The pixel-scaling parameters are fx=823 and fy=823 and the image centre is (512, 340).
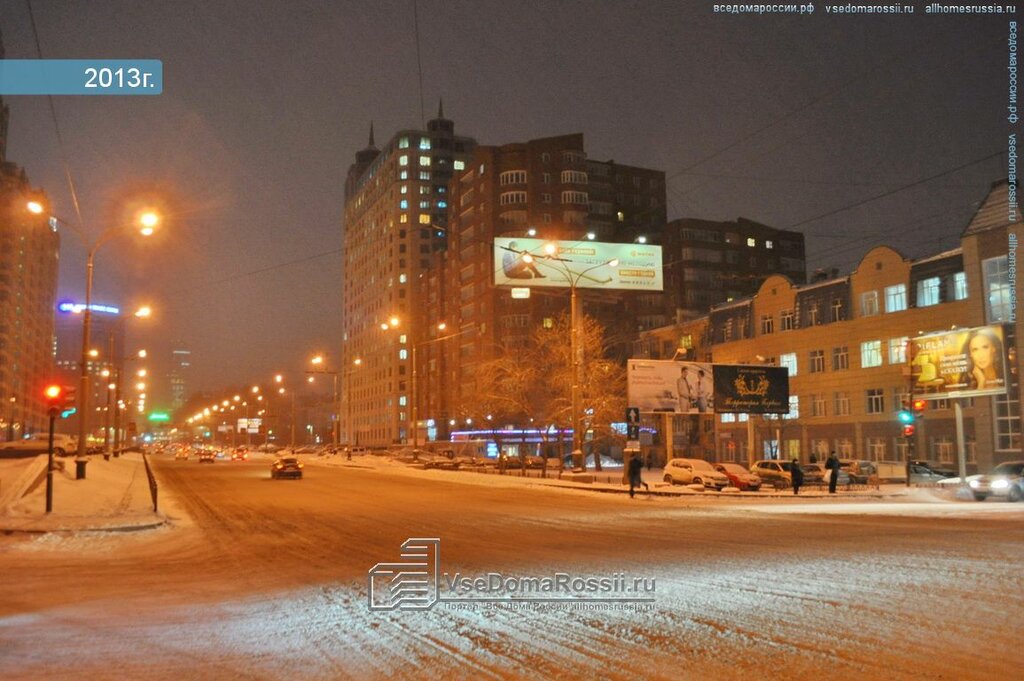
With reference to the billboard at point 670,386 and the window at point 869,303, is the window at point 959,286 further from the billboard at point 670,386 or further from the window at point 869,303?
the billboard at point 670,386

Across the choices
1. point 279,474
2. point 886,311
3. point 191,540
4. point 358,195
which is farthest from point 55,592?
point 358,195

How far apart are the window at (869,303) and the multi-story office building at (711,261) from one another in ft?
161

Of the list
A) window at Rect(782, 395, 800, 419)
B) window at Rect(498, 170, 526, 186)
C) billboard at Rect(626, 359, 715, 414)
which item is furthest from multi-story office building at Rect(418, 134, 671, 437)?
billboard at Rect(626, 359, 715, 414)

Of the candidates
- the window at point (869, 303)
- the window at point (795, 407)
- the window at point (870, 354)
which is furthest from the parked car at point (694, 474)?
the window at point (795, 407)

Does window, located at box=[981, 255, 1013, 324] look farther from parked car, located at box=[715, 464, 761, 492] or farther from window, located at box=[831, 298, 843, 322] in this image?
parked car, located at box=[715, 464, 761, 492]

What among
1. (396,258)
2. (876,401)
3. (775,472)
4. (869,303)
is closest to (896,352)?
(876,401)

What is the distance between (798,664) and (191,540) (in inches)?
527

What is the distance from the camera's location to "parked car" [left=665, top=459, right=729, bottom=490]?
36.3 meters

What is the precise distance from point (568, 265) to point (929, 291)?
22068 mm

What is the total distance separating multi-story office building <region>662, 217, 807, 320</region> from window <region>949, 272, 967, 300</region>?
2193 inches

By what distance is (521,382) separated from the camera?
5391 cm

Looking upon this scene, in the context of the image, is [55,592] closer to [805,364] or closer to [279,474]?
[279,474]

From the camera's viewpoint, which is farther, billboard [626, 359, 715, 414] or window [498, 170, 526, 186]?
window [498, 170, 526, 186]

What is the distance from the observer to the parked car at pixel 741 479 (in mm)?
36969
